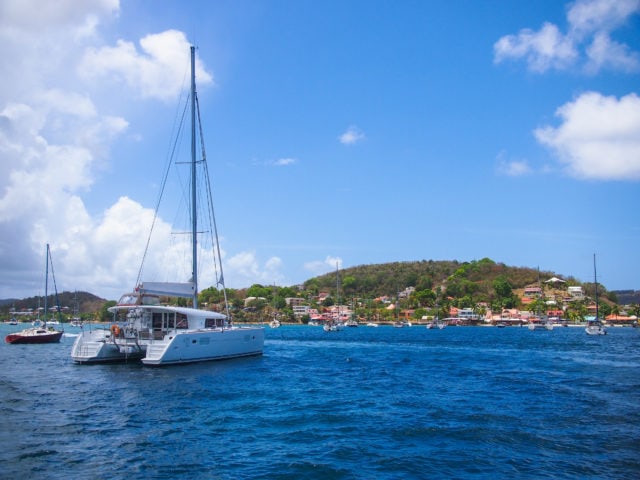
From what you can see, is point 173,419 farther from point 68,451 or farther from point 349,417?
point 349,417

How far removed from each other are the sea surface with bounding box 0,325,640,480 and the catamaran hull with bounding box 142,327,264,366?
1149 mm

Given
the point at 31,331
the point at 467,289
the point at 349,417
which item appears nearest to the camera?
the point at 349,417

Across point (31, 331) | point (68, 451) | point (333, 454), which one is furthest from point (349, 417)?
point (31, 331)

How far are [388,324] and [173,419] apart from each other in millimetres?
153350

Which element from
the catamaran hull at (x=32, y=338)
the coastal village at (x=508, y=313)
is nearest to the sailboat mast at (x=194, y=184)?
the catamaran hull at (x=32, y=338)

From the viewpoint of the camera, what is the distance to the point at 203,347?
34.2m

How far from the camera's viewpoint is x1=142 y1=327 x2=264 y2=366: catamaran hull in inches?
1258

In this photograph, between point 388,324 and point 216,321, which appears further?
point 388,324

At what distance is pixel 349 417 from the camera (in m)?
18.8

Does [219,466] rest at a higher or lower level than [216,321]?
lower

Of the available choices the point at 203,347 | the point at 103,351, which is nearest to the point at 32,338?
the point at 103,351

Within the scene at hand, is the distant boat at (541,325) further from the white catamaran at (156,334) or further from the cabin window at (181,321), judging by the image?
the cabin window at (181,321)

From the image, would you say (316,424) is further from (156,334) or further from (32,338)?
(32,338)

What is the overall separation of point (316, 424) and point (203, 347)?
719 inches
